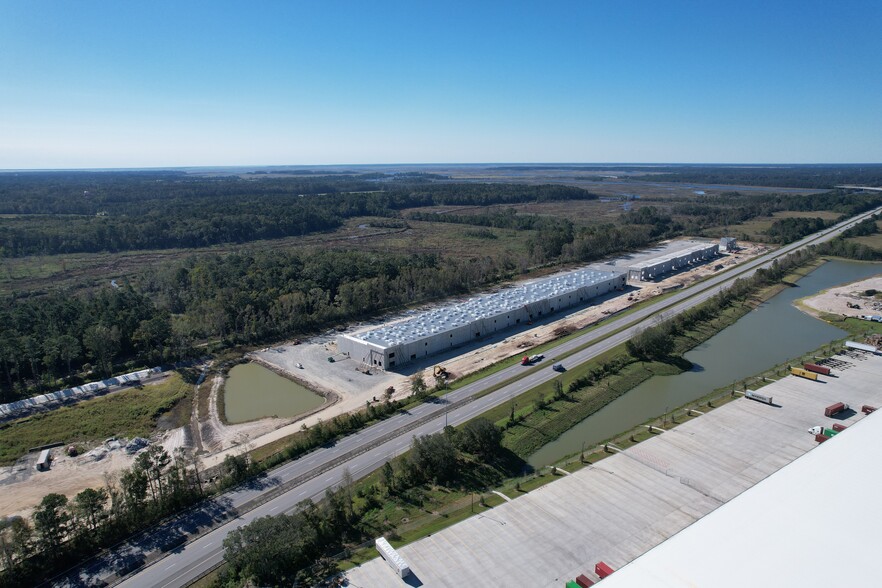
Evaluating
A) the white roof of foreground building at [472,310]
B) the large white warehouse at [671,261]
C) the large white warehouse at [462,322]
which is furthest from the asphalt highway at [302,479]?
the large white warehouse at [671,261]

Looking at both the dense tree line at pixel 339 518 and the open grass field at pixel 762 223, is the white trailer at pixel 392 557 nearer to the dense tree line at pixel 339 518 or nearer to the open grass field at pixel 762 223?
the dense tree line at pixel 339 518

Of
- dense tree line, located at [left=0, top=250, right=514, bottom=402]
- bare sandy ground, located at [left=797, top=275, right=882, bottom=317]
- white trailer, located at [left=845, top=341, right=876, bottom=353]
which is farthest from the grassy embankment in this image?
dense tree line, located at [left=0, top=250, right=514, bottom=402]

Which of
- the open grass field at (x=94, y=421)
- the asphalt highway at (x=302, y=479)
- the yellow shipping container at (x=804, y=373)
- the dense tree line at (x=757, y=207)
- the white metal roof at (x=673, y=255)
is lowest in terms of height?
the open grass field at (x=94, y=421)

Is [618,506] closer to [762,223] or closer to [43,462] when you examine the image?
[43,462]

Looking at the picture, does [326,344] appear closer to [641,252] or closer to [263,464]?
[263,464]

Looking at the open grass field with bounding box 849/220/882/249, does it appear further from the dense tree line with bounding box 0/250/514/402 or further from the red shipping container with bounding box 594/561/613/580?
the red shipping container with bounding box 594/561/613/580

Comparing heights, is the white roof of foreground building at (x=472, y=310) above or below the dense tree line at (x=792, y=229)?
below

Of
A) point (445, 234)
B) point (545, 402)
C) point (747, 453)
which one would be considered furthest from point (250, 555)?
point (445, 234)
